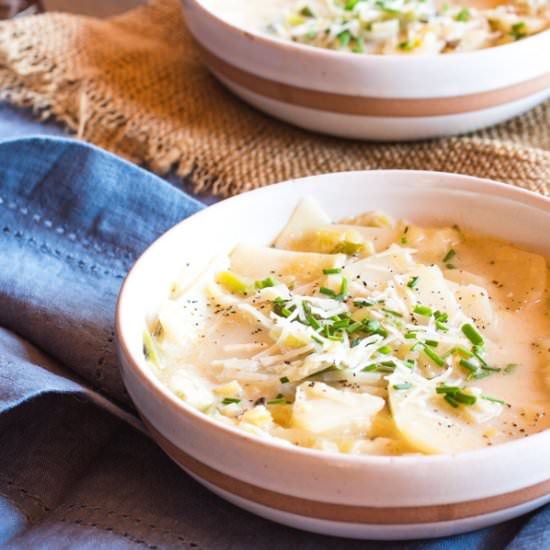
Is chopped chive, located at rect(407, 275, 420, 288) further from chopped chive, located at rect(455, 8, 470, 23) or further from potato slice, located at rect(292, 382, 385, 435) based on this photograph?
chopped chive, located at rect(455, 8, 470, 23)

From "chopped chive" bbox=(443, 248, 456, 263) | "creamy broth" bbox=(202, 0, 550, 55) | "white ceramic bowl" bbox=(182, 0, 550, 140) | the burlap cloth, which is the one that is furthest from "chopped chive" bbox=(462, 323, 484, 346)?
"creamy broth" bbox=(202, 0, 550, 55)

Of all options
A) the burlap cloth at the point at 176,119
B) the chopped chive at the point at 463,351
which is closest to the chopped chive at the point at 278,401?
the chopped chive at the point at 463,351

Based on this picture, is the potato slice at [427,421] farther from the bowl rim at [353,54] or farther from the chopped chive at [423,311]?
the bowl rim at [353,54]

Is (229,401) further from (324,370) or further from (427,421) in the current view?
(427,421)

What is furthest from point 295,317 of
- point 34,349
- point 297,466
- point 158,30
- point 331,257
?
point 158,30

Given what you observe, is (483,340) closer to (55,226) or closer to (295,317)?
(295,317)

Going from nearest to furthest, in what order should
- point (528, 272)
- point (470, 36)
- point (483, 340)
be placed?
1. point (483, 340)
2. point (528, 272)
3. point (470, 36)

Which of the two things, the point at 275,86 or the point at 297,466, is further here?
the point at 275,86

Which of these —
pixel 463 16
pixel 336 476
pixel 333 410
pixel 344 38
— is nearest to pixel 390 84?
pixel 344 38
